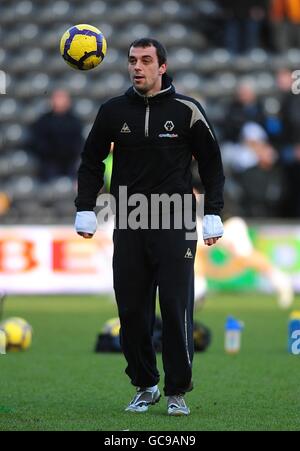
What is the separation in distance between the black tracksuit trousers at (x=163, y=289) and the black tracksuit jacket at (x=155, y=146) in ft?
1.01

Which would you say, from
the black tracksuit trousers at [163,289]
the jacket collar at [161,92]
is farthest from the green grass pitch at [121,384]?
the jacket collar at [161,92]

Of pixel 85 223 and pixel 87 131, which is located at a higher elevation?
pixel 87 131

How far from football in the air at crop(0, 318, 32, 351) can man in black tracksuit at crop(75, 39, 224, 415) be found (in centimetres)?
392

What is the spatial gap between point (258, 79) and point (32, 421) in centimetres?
1584

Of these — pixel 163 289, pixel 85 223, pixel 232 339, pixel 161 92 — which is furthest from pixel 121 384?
pixel 161 92

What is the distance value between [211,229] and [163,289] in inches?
19.3

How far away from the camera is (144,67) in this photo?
297 inches

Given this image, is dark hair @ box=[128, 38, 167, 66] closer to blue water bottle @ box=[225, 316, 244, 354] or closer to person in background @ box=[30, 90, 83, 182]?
blue water bottle @ box=[225, 316, 244, 354]

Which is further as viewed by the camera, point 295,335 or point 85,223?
point 295,335

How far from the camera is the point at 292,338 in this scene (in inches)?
400

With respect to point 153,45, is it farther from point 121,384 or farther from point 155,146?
point 121,384

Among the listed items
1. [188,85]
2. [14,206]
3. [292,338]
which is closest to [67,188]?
[14,206]

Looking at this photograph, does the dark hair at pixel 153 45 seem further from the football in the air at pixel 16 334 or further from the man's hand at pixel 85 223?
the football in the air at pixel 16 334

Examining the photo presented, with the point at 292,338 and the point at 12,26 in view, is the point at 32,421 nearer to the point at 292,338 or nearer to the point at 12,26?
the point at 292,338
